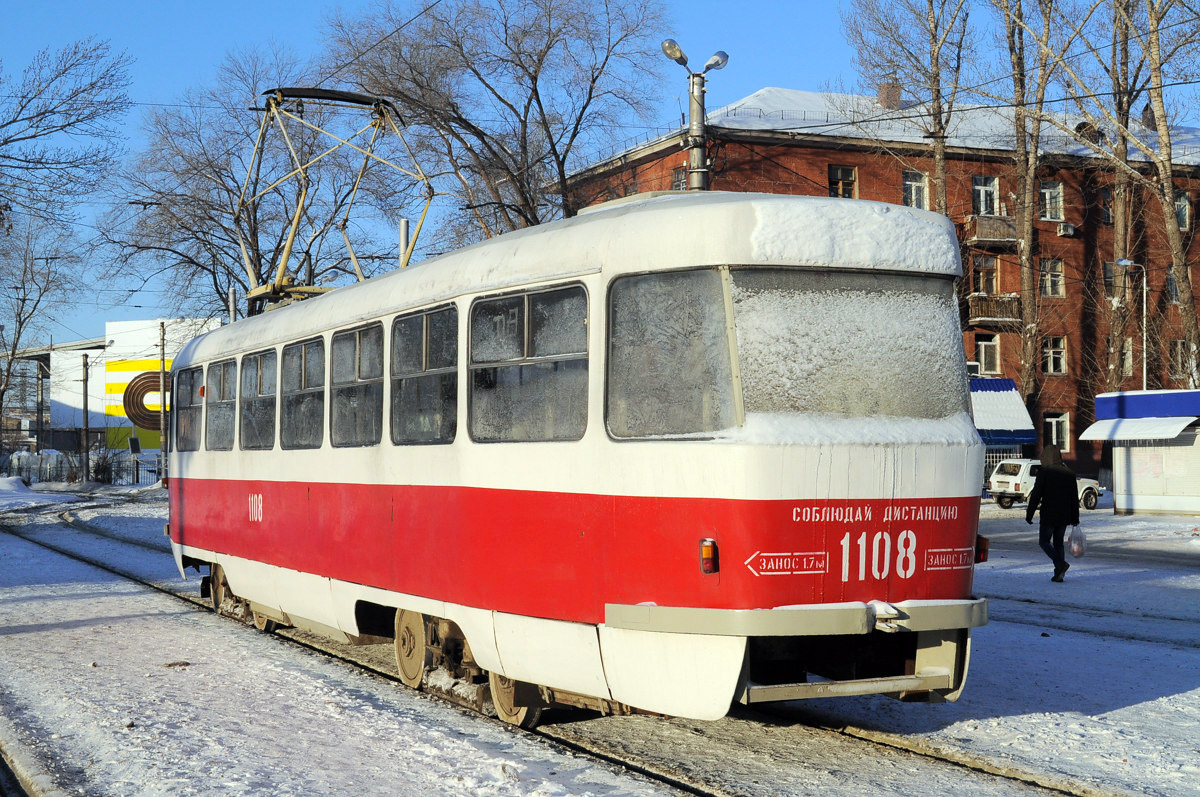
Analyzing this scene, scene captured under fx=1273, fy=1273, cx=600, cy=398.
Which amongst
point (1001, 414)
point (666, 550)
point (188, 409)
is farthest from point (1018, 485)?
point (666, 550)

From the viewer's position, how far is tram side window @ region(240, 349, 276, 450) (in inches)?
431

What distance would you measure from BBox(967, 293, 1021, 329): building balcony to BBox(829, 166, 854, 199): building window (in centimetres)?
610

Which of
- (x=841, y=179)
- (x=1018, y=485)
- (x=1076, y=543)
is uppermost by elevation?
(x=841, y=179)

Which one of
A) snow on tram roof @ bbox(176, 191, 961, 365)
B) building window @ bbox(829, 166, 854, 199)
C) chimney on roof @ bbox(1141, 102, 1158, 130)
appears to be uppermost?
chimney on roof @ bbox(1141, 102, 1158, 130)

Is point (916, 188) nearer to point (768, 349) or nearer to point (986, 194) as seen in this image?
point (986, 194)

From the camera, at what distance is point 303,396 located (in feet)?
33.2

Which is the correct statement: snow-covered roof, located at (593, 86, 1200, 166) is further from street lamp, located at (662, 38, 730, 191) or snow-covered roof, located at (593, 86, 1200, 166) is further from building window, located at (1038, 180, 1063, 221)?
street lamp, located at (662, 38, 730, 191)

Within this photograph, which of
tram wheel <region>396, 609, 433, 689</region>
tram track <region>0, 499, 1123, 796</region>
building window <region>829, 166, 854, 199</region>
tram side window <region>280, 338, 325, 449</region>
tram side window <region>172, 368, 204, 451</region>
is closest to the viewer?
tram track <region>0, 499, 1123, 796</region>

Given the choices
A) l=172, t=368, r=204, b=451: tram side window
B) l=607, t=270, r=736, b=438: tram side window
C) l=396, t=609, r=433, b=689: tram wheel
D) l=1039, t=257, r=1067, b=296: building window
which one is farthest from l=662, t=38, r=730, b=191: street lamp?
l=1039, t=257, r=1067, b=296: building window

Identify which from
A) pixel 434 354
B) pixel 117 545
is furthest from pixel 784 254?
pixel 117 545

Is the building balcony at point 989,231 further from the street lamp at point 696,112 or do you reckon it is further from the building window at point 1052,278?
the street lamp at point 696,112

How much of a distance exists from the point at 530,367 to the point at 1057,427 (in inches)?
1784

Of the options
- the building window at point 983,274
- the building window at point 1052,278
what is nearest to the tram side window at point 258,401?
the building window at point 983,274

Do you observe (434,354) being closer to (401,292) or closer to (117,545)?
(401,292)
